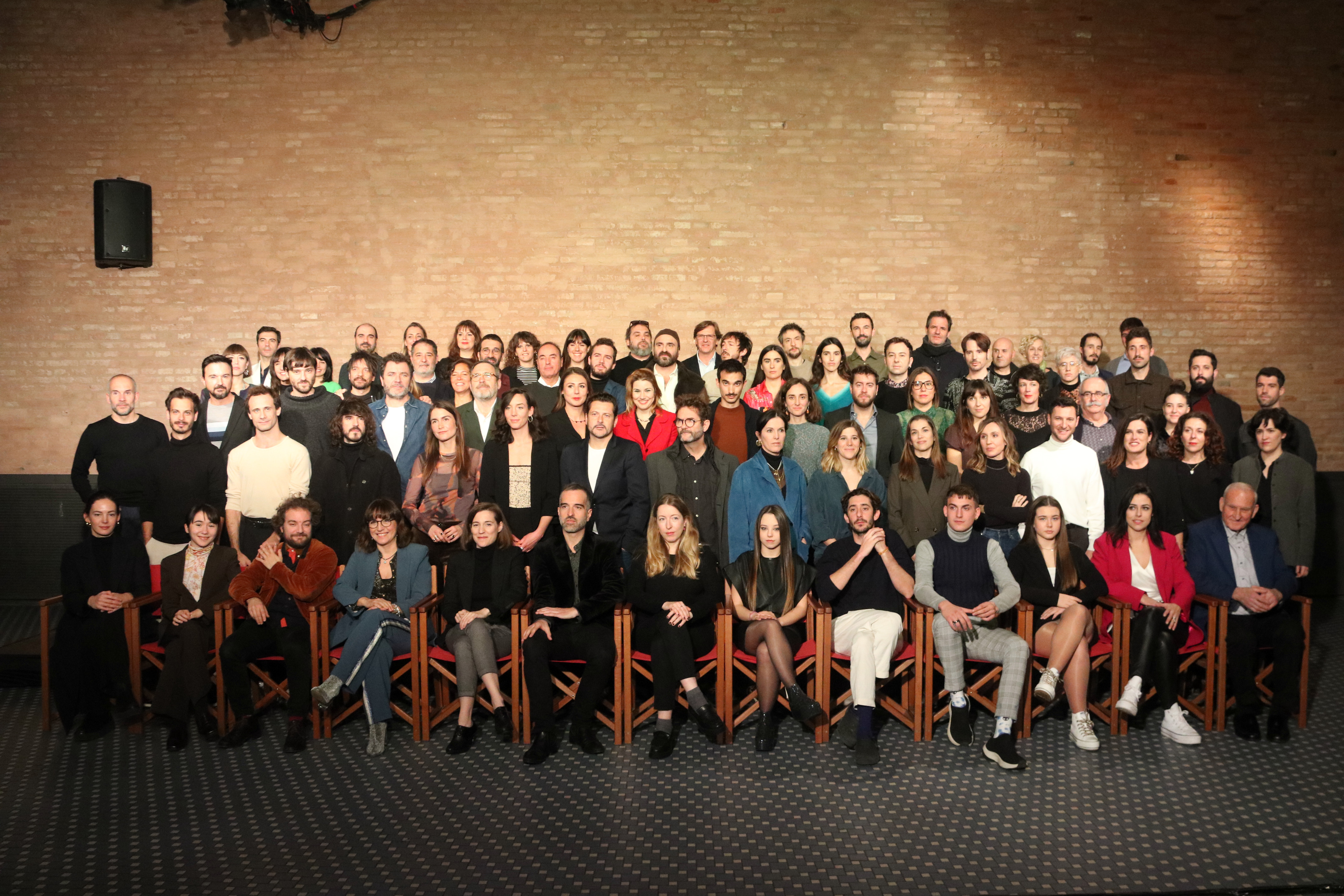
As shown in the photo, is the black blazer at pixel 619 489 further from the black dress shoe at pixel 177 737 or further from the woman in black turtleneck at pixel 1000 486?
the black dress shoe at pixel 177 737

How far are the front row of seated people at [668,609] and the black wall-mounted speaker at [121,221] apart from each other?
3651mm

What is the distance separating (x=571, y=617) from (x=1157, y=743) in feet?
8.98

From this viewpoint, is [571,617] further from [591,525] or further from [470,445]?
[470,445]

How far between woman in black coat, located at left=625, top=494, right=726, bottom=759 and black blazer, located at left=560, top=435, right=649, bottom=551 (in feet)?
1.23

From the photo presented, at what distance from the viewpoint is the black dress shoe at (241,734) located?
4.30m

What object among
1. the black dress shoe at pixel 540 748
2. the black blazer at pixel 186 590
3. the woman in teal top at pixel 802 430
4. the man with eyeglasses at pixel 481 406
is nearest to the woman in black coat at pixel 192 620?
the black blazer at pixel 186 590

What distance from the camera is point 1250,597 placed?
14.9 feet

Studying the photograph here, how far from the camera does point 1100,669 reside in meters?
4.82

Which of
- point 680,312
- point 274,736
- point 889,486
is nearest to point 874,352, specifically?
point 680,312

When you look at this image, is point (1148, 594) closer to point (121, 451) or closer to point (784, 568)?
point (784, 568)

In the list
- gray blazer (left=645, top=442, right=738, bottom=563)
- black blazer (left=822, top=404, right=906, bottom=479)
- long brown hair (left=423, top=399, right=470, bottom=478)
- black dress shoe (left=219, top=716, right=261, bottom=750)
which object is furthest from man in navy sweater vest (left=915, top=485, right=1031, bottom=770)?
black dress shoe (left=219, top=716, right=261, bottom=750)

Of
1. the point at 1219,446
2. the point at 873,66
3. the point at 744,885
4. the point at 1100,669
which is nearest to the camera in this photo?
the point at 744,885

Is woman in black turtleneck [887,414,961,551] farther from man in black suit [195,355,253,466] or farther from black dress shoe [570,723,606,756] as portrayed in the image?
man in black suit [195,355,253,466]

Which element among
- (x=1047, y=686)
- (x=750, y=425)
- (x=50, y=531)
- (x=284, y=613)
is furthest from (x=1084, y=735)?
(x=50, y=531)
